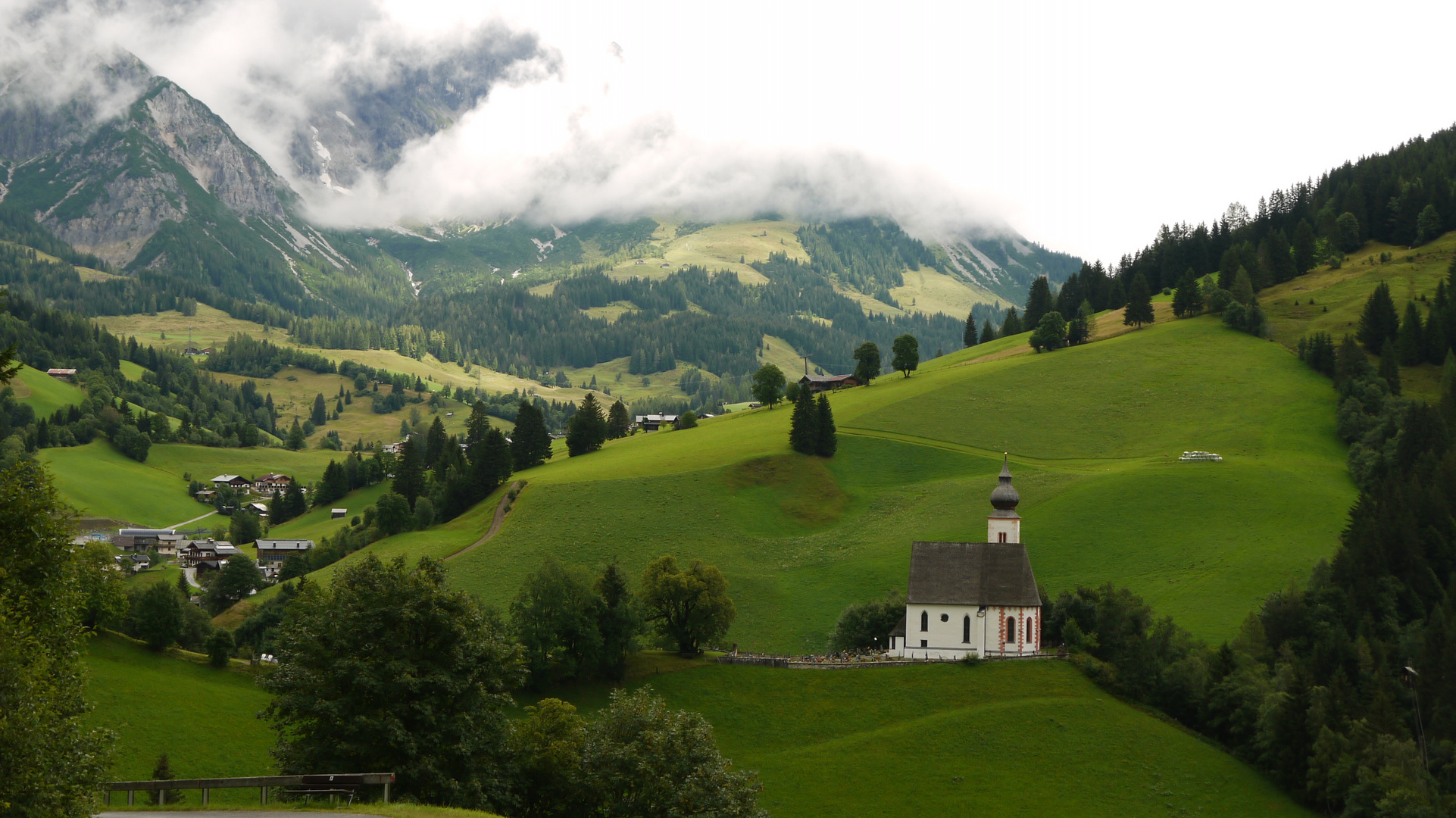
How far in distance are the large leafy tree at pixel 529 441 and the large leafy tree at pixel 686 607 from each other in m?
65.8

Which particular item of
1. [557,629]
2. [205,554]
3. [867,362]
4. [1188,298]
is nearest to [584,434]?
[867,362]

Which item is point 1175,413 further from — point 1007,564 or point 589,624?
point 589,624

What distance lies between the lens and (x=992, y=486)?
125 metres

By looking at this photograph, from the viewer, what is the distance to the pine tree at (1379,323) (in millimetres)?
152375

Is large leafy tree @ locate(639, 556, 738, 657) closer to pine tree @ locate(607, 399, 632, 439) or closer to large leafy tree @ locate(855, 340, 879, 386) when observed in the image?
pine tree @ locate(607, 399, 632, 439)

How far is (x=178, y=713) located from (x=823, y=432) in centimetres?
8476

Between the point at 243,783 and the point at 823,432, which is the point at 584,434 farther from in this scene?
the point at 243,783

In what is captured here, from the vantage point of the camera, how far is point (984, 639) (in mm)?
90750

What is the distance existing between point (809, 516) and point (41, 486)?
9764cm

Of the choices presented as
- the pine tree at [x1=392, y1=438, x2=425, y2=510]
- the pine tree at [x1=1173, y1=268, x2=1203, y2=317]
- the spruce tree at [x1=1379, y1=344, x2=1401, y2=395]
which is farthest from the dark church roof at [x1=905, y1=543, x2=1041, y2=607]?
Answer: the pine tree at [x1=1173, y1=268, x2=1203, y2=317]

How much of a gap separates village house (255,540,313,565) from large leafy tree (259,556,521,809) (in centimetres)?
11435

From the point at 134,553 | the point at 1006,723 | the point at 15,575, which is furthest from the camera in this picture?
the point at 134,553

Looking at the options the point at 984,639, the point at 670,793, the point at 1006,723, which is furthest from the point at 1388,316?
the point at 670,793

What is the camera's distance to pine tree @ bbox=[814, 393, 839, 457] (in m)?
141
